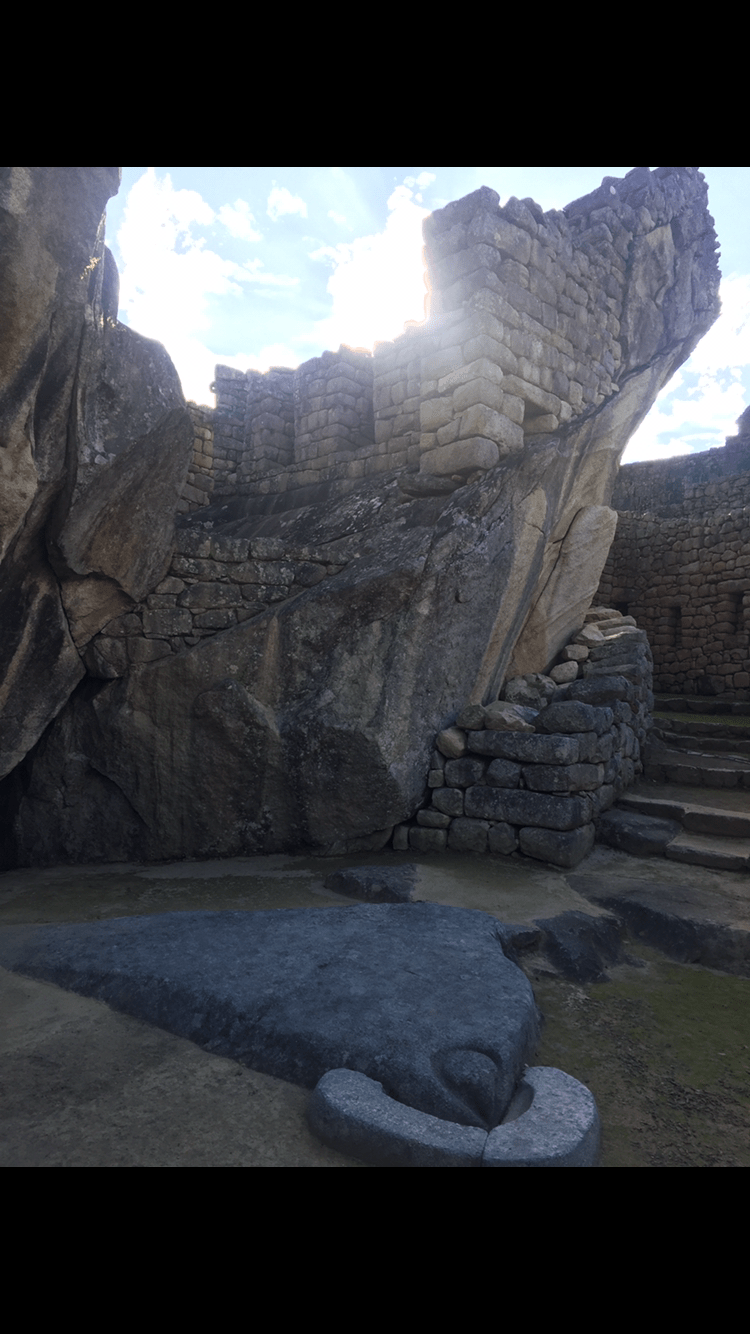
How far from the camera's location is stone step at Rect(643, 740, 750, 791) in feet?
22.0

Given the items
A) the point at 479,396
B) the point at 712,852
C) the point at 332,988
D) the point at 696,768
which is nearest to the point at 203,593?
the point at 479,396

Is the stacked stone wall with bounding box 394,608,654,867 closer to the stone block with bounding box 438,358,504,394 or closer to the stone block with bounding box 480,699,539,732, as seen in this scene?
the stone block with bounding box 480,699,539,732

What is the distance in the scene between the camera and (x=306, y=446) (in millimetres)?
8703

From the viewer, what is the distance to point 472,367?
6203 millimetres

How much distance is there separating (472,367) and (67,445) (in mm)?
3515

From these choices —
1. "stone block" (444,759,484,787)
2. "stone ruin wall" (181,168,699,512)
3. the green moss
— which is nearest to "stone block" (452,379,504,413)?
"stone ruin wall" (181,168,699,512)

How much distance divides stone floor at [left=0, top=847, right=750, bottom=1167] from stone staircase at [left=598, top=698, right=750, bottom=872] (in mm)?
745

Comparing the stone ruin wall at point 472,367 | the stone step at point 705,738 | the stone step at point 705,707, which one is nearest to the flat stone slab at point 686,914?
the stone step at point 705,738

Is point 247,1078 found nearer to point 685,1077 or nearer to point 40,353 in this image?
point 685,1077

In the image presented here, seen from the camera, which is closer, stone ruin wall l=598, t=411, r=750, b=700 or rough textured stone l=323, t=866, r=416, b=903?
rough textured stone l=323, t=866, r=416, b=903

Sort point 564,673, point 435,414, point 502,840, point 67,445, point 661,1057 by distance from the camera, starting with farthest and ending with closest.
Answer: point 564,673 → point 435,414 → point 502,840 → point 67,445 → point 661,1057

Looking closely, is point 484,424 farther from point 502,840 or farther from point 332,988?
point 332,988

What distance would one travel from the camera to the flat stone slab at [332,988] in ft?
7.89
